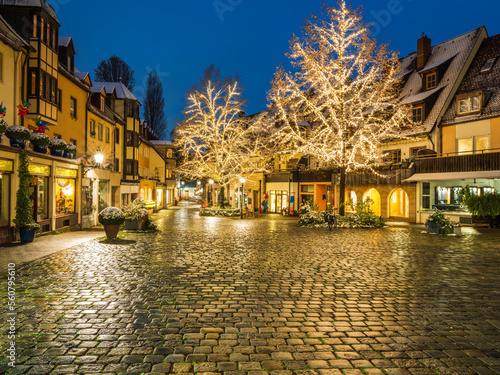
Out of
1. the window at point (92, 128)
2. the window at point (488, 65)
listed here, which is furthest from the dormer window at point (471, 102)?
the window at point (92, 128)

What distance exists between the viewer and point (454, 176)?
24438 millimetres

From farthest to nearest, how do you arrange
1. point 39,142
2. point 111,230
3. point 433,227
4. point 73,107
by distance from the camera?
point 73,107 → point 433,227 → point 39,142 → point 111,230

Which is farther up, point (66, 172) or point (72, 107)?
point (72, 107)

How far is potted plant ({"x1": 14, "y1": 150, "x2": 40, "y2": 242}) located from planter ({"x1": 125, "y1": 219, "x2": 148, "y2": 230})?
5.21m

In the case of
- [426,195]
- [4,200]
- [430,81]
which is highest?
[430,81]

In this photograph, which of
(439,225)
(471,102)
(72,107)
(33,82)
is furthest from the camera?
(471,102)

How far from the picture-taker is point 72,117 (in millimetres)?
21484

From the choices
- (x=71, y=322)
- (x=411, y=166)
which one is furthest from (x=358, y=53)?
(x=71, y=322)

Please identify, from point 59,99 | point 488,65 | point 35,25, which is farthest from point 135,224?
point 488,65

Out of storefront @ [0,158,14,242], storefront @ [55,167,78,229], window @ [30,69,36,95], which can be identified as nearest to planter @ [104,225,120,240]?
storefront @ [0,158,14,242]

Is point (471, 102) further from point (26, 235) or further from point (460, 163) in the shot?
point (26, 235)

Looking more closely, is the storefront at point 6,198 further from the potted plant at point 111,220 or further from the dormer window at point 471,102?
the dormer window at point 471,102

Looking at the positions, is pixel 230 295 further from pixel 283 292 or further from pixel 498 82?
pixel 498 82

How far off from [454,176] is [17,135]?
2434 centimetres
